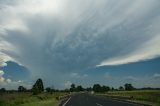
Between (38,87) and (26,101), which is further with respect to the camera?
(38,87)

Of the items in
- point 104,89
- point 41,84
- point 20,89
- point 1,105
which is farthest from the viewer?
point 20,89

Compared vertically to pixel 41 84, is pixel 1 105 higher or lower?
lower

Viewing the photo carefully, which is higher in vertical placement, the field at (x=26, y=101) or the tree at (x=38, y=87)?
the tree at (x=38, y=87)

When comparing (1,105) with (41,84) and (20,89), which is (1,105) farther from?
(20,89)

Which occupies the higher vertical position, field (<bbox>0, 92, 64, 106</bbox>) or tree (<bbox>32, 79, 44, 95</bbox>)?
tree (<bbox>32, 79, 44, 95</bbox>)

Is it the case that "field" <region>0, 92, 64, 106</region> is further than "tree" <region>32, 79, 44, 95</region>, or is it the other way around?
"tree" <region>32, 79, 44, 95</region>

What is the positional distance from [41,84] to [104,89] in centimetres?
4885

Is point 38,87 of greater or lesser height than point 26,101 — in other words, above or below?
above

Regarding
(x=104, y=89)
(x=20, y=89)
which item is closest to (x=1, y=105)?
(x=104, y=89)

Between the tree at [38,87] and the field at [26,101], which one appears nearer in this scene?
the field at [26,101]

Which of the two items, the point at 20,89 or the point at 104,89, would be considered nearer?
the point at 104,89

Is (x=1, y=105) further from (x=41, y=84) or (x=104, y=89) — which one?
(x=104, y=89)

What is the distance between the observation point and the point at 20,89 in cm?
19550

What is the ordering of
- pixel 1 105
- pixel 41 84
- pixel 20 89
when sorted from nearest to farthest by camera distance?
pixel 1 105 < pixel 41 84 < pixel 20 89
